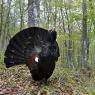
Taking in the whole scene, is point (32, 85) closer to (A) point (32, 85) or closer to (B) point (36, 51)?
(A) point (32, 85)

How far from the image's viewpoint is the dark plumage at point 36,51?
22.3ft

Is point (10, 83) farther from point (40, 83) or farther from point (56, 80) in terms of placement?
point (56, 80)

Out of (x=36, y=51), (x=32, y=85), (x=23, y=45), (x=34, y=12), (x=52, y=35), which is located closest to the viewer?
(x=52, y=35)

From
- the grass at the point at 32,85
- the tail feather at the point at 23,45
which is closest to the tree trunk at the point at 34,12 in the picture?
the grass at the point at 32,85

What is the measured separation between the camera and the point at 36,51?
7336mm

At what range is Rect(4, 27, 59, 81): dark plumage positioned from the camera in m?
6.79

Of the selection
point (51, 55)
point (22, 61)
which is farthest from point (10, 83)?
point (51, 55)

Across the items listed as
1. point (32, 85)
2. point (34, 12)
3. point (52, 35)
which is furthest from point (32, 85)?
point (34, 12)

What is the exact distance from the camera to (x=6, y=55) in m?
7.71

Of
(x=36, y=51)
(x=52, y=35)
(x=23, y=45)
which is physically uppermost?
(x=52, y=35)

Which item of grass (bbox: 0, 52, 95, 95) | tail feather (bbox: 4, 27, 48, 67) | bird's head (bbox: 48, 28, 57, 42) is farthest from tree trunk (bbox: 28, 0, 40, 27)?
bird's head (bbox: 48, 28, 57, 42)

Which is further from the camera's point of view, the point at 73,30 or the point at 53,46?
the point at 73,30

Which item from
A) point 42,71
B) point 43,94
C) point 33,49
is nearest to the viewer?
point 43,94

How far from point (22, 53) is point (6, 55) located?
1.49 feet
